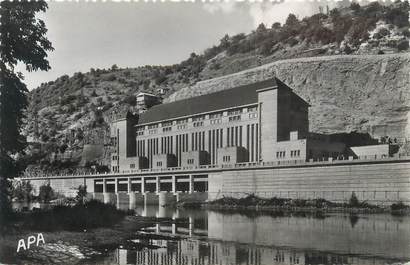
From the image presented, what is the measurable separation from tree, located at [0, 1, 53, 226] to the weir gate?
3818 centimetres

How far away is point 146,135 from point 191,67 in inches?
3069

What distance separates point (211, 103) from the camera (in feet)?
273

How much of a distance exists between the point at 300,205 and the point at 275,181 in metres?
8.13

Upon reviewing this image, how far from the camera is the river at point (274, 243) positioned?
21.6 metres

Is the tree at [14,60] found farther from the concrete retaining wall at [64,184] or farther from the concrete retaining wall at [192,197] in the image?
the concrete retaining wall at [64,184]

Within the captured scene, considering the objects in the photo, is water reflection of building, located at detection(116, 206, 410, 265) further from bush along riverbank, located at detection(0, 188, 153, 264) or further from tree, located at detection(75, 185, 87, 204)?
tree, located at detection(75, 185, 87, 204)

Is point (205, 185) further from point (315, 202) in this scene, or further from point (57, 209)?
point (57, 209)

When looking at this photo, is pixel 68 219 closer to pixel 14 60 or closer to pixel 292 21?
pixel 14 60

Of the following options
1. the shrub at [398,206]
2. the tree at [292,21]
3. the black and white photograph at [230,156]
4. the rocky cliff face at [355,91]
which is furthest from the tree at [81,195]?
the tree at [292,21]

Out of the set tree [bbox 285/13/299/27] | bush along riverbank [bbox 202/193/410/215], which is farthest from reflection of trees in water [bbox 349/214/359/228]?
tree [bbox 285/13/299/27]

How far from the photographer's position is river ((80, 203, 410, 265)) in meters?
21.6

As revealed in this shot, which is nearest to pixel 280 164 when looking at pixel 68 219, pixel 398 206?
pixel 398 206

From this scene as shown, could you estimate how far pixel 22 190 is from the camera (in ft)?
293

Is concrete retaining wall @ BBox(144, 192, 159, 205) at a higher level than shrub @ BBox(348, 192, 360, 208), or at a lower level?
lower
